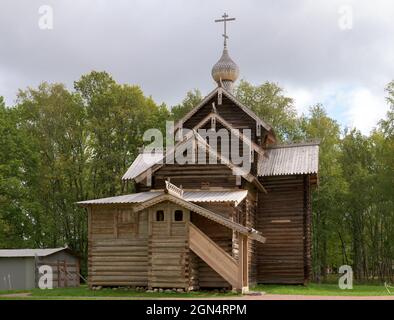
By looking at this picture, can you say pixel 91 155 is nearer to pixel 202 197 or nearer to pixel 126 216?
pixel 126 216

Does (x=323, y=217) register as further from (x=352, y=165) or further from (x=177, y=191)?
(x=177, y=191)

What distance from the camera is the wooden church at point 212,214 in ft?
94.0

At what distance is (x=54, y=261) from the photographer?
41.2 metres

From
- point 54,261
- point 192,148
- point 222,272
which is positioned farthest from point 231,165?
point 54,261

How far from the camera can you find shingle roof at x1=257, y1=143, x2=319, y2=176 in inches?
1474

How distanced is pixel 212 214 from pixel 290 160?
485 inches

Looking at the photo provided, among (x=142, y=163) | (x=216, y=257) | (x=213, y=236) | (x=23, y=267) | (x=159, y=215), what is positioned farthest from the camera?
(x=142, y=163)

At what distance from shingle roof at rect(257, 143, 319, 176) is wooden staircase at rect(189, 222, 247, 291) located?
1006cm

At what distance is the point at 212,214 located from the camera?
28.2 m

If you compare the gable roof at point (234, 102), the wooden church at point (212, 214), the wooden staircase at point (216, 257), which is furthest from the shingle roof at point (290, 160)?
the wooden staircase at point (216, 257)

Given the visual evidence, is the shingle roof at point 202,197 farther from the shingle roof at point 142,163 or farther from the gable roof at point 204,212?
the shingle roof at point 142,163

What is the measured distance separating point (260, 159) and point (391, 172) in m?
19.2

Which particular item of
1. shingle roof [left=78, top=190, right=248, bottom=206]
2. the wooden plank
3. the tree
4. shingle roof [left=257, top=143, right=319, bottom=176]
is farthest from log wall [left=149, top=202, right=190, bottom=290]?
the tree

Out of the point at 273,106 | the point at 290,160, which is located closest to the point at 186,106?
the point at 273,106
